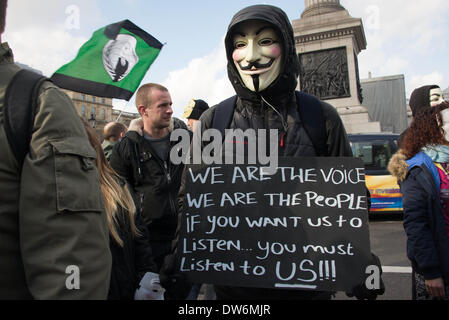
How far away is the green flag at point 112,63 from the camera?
382 cm

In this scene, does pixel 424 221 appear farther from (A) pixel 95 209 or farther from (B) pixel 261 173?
(A) pixel 95 209

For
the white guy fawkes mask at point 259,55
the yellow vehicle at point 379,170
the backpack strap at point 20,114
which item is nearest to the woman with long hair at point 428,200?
the white guy fawkes mask at point 259,55

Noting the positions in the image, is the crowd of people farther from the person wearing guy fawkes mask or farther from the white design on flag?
the white design on flag

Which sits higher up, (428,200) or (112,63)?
(112,63)

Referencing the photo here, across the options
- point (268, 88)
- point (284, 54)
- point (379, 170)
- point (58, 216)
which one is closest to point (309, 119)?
point (268, 88)

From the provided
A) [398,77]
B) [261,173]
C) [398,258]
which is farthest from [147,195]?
[398,77]

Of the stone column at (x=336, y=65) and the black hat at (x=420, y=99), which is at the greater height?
the stone column at (x=336, y=65)

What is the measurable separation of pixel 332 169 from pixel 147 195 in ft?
5.31

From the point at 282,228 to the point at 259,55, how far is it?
3.09 ft

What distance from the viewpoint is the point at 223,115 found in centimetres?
200

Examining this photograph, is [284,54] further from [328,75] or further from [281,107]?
[328,75]

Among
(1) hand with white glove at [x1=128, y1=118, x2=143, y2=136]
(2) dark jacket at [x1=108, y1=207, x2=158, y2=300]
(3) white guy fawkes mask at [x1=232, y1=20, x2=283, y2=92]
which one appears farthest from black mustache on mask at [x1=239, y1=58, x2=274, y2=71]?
(1) hand with white glove at [x1=128, y1=118, x2=143, y2=136]

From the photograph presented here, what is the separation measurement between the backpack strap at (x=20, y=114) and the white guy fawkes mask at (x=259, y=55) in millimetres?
1157

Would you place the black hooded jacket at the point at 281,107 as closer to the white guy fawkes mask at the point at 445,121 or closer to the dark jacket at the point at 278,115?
the dark jacket at the point at 278,115
